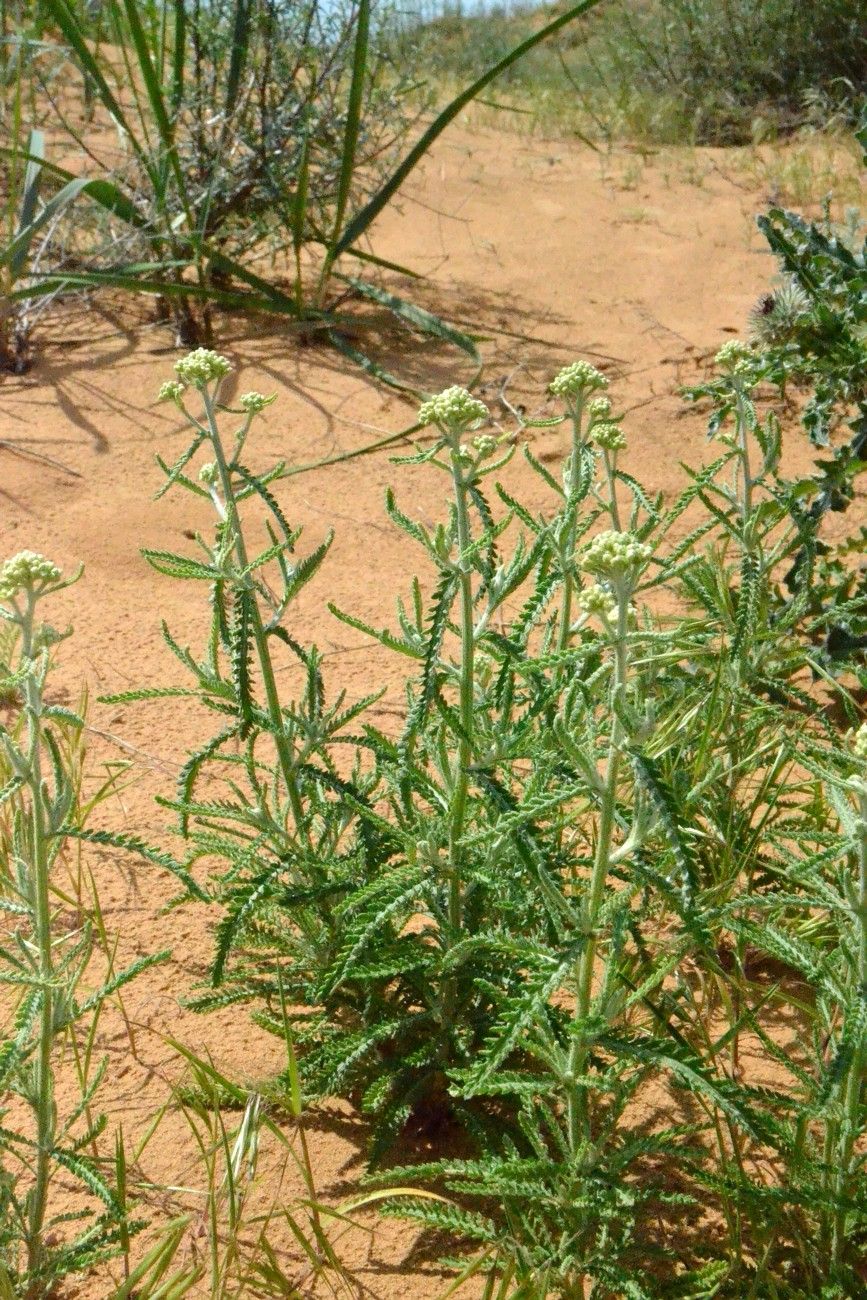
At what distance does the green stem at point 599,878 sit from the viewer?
4.10ft

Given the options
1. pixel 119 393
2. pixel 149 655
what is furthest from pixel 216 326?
pixel 149 655

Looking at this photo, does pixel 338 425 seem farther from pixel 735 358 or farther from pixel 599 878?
pixel 599 878

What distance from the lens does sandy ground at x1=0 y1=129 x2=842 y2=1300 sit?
2.04 meters

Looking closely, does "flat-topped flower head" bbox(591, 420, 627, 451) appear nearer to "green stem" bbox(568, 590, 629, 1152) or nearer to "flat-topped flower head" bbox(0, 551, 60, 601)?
→ "green stem" bbox(568, 590, 629, 1152)

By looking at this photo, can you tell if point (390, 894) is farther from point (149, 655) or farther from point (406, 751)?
point (149, 655)

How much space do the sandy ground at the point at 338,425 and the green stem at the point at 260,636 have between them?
1.31ft

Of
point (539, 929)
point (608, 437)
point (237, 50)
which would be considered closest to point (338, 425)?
point (237, 50)

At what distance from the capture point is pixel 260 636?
5.67ft

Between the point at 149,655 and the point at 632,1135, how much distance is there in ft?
5.52

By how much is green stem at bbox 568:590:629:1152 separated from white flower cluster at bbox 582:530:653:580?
25mm

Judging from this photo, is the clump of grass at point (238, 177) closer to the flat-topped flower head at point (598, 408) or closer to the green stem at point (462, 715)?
Answer: the flat-topped flower head at point (598, 408)

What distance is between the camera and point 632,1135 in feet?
5.44

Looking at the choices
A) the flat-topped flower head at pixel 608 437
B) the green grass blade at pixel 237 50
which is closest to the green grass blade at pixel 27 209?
the green grass blade at pixel 237 50

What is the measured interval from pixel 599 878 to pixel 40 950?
63 cm
